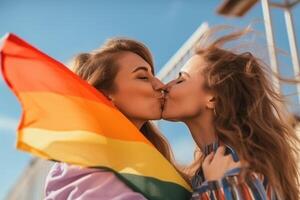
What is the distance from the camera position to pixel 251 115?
1.57 metres

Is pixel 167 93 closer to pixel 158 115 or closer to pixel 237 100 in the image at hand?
pixel 158 115

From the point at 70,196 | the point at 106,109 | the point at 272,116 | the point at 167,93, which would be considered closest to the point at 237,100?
the point at 272,116

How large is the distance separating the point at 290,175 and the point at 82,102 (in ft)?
2.34

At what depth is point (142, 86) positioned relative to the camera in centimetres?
165

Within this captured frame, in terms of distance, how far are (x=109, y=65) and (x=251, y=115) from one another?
53 centimetres

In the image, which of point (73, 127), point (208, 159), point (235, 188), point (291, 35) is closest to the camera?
point (73, 127)

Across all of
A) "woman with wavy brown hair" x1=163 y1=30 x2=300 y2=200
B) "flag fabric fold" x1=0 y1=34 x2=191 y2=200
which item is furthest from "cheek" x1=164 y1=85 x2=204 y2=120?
"flag fabric fold" x1=0 y1=34 x2=191 y2=200

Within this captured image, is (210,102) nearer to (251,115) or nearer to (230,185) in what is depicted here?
(251,115)

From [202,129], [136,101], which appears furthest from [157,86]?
[202,129]

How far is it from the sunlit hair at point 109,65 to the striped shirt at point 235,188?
1.48 feet

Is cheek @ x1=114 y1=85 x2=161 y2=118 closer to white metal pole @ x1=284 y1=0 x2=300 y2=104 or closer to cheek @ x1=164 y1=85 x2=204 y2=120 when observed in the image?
cheek @ x1=164 y1=85 x2=204 y2=120

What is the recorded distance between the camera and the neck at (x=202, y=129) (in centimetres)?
161

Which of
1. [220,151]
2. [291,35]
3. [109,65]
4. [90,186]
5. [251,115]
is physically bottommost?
[90,186]

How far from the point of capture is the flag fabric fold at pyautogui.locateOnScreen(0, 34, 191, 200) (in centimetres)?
116
